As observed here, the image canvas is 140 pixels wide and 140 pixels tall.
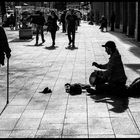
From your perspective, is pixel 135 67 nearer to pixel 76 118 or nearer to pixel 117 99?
pixel 117 99

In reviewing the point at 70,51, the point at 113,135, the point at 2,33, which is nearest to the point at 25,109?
the point at 2,33

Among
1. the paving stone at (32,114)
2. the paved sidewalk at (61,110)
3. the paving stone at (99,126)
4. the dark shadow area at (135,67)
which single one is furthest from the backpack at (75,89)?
the dark shadow area at (135,67)

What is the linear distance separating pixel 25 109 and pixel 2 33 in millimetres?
1705

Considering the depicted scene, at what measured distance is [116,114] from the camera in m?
→ 6.77

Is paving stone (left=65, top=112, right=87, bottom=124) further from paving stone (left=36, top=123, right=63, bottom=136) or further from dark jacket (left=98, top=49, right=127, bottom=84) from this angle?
dark jacket (left=98, top=49, right=127, bottom=84)

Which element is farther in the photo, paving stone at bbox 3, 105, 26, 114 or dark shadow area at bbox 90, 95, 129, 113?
dark shadow area at bbox 90, 95, 129, 113

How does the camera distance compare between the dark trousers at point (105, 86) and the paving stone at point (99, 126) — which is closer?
the paving stone at point (99, 126)

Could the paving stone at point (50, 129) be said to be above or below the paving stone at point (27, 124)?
above

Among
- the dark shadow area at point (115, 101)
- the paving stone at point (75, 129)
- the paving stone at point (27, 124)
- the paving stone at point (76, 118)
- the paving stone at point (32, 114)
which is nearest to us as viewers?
the paving stone at point (75, 129)

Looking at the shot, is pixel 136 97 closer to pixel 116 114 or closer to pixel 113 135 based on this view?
pixel 116 114

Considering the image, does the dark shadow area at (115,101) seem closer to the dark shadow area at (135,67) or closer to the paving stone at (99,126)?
the paving stone at (99,126)

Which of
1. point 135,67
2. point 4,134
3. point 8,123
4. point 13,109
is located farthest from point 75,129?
point 135,67

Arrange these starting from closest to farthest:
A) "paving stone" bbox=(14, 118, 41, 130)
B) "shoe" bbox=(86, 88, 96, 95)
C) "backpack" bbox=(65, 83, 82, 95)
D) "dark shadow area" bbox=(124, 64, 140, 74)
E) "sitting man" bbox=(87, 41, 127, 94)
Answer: "paving stone" bbox=(14, 118, 41, 130) < "sitting man" bbox=(87, 41, 127, 94) < "shoe" bbox=(86, 88, 96, 95) < "backpack" bbox=(65, 83, 82, 95) < "dark shadow area" bbox=(124, 64, 140, 74)

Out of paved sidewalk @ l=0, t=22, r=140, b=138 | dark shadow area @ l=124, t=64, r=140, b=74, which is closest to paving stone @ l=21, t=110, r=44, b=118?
paved sidewalk @ l=0, t=22, r=140, b=138
